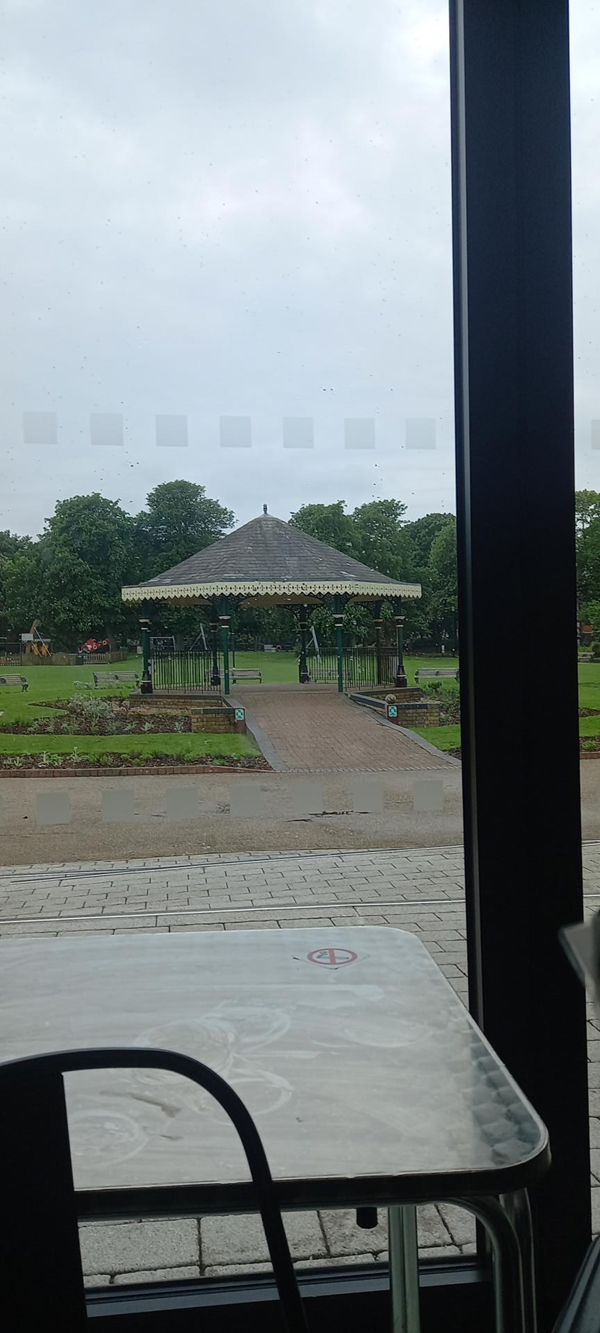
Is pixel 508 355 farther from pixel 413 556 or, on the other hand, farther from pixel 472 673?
pixel 472 673

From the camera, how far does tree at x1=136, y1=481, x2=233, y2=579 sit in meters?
1.64

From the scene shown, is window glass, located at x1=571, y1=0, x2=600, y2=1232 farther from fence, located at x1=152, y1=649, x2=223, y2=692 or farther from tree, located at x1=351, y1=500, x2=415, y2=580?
fence, located at x1=152, y1=649, x2=223, y2=692

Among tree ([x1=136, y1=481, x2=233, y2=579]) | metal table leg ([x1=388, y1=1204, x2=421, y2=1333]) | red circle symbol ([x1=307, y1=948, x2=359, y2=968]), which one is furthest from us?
tree ([x1=136, y1=481, x2=233, y2=579])

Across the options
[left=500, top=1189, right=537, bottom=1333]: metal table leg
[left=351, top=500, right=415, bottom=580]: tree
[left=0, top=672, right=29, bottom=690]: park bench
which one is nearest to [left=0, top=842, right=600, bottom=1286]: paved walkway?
[left=0, top=672, right=29, bottom=690]: park bench

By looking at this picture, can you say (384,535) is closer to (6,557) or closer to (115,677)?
(115,677)

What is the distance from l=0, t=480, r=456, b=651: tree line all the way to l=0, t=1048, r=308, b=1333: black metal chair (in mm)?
968

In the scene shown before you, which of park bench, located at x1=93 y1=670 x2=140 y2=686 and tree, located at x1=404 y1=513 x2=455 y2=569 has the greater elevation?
tree, located at x1=404 y1=513 x2=455 y2=569

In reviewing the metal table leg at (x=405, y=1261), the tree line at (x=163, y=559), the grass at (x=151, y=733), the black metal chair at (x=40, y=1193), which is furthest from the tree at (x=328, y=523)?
the black metal chair at (x=40, y=1193)

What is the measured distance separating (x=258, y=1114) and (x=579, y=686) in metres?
0.91

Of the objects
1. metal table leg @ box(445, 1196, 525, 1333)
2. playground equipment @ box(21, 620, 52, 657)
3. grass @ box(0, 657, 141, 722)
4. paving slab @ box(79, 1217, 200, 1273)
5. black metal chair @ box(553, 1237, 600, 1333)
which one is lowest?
paving slab @ box(79, 1217, 200, 1273)

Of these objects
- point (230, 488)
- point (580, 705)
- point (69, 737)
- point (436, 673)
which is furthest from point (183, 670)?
point (580, 705)

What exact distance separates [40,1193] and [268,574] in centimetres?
110

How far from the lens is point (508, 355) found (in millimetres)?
1549

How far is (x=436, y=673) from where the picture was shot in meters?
1.68
